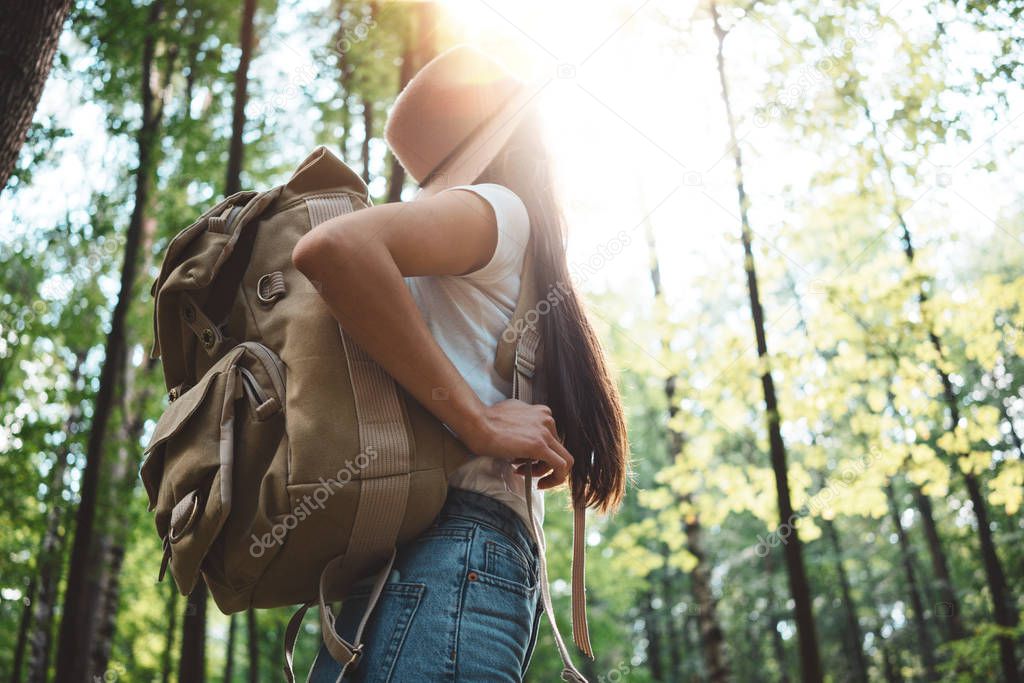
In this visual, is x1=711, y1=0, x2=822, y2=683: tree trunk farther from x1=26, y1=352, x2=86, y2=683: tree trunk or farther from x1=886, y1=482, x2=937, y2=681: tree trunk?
x1=886, y1=482, x2=937, y2=681: tree trunk

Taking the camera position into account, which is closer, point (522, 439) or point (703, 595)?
point (522, 439)

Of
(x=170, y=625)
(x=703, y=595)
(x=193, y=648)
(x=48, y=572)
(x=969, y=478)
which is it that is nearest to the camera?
(x=193, y=648)

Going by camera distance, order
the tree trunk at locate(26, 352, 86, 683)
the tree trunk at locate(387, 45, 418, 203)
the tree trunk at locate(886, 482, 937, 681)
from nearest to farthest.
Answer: the tree trunk at locate(387, 45, 418, 203) → the tree trunk at locate(26, 352, 86, 683) → the tree trunk at locate(886, 482, 937, 681)

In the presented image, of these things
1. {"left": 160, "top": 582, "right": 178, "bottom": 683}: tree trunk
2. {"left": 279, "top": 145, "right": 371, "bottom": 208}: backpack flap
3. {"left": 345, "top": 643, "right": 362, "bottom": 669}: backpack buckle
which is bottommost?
{"left": 345, "top": 643, "right": 362, "bottom": 669}: backpack buckle

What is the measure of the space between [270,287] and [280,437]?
0.29 meters

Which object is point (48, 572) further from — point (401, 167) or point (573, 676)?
point (573, 676)

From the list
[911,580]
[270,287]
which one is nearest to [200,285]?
[270,287]

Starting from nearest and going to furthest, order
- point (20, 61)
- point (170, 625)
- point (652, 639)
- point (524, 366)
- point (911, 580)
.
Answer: point (524, 366)
point (20, 61)
point (170, 625)
point (911, 580)
point (652, 639)

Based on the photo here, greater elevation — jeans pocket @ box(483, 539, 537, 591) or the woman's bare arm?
the woman's bare arm

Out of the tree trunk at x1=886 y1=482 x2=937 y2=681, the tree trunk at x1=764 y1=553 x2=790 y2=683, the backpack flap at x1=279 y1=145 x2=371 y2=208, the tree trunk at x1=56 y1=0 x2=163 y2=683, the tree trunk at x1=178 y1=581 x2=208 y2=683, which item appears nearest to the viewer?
the backpack flap at x1=279 y1=145 x2=371 y2=208

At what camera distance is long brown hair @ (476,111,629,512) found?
157 cm

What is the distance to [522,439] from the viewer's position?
136 centimetres

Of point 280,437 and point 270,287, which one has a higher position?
point 270,287

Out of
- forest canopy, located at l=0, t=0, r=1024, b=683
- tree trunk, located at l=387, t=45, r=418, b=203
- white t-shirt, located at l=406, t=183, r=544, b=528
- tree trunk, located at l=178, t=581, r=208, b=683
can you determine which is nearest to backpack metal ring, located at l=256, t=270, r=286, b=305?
white t-shirt, located at l=406, t=183, r=544, b=528
